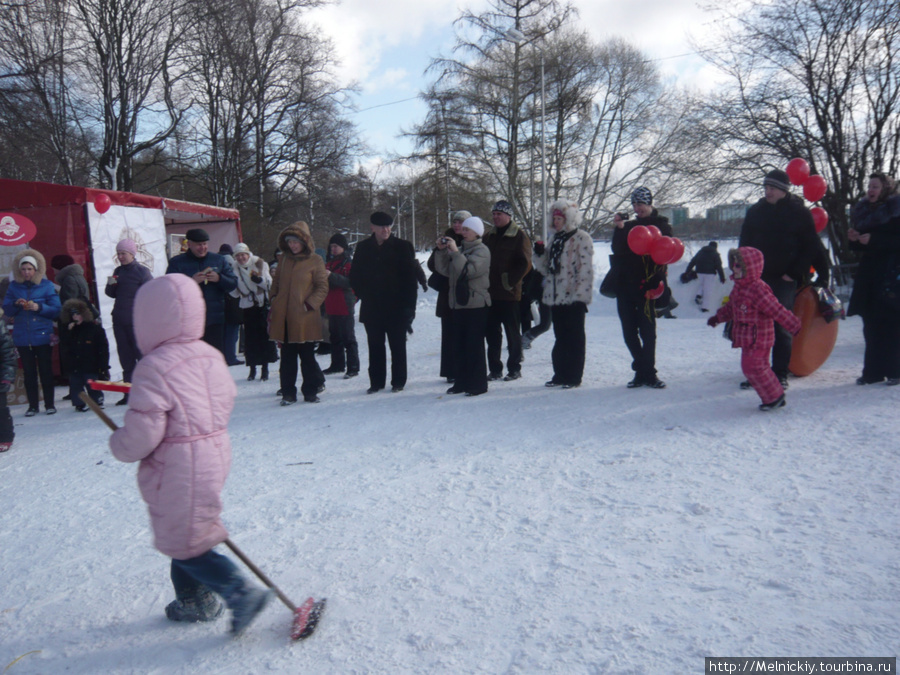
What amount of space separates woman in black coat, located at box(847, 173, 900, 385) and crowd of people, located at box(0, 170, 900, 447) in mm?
12

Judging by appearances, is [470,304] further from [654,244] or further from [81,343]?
[81,343]

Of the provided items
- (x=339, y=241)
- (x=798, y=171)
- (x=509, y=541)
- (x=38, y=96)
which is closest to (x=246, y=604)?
(x=509, y=541)

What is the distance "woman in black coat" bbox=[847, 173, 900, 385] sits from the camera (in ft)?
19.0

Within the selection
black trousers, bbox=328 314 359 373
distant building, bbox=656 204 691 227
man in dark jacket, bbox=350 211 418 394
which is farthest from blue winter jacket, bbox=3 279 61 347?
distant building, bbox=656 204 691 227

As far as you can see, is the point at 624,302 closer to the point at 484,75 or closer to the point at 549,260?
the point at 549,260

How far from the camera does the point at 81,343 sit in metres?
7.33

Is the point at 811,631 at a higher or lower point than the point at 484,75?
lower

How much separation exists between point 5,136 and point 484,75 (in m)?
16.7

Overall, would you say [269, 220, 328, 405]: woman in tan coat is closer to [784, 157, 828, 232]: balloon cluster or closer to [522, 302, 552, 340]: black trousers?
[522, 302, 552, 340]: black trousers

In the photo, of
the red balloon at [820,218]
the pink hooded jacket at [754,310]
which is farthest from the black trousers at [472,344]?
the red balloon at [820,218]

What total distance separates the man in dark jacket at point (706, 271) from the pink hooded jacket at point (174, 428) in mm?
14624

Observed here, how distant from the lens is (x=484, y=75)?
84.1ft

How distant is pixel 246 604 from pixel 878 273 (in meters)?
5.84

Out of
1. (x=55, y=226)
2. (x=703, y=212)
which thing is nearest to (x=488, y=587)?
(x=55, y=226)
